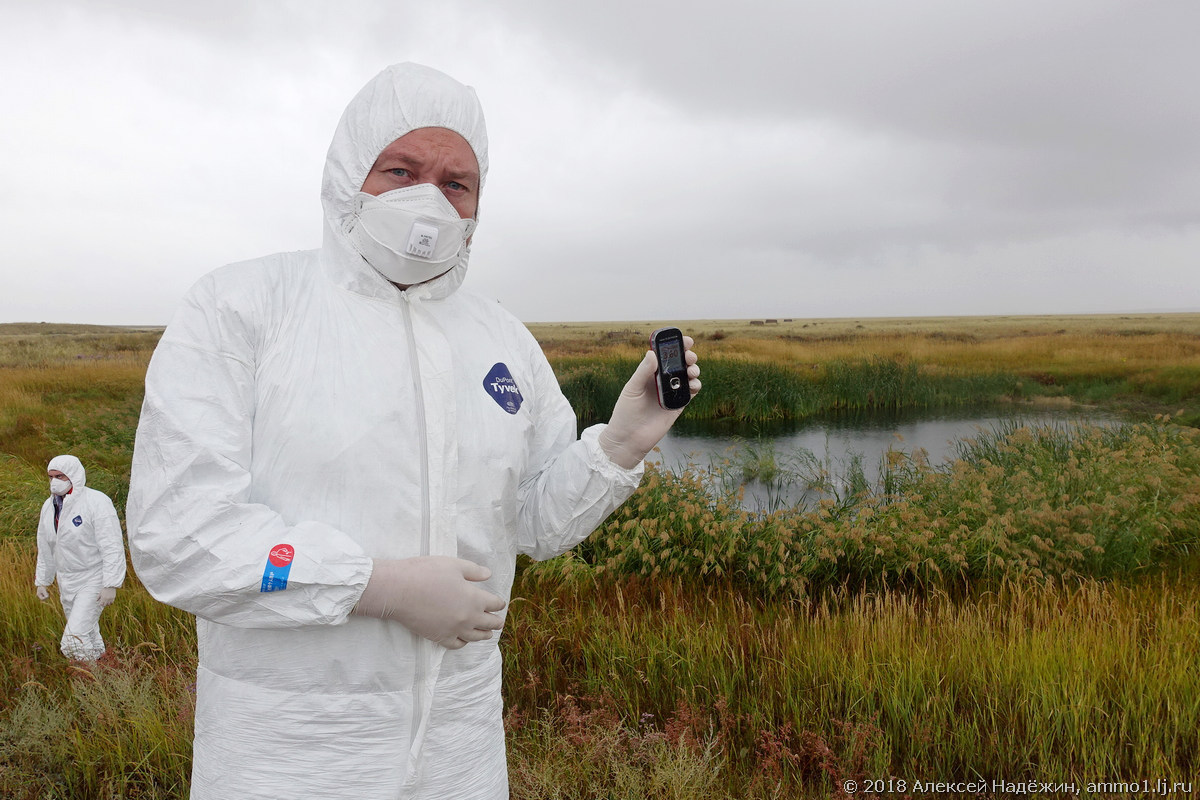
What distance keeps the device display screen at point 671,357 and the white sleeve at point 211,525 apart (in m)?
0.81

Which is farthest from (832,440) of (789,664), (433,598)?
(433,598)

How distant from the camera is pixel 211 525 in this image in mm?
1327

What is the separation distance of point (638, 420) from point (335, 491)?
2.37ft

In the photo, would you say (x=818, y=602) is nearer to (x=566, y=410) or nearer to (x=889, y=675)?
(x=889, y=675)

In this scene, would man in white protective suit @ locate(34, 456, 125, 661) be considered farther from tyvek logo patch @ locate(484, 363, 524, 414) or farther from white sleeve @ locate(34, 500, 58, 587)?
tyvek logo patch @ locate(484, 363, 524, 414)

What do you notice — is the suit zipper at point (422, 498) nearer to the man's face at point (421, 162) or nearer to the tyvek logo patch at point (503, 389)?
the tyvek logo patch at point (503, 389)

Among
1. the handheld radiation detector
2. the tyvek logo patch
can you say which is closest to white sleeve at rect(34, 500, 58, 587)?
the tyvek logo patch

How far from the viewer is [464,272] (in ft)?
5.98

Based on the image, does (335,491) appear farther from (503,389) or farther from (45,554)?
(45,554)

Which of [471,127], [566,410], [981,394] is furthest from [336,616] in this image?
[981,394]

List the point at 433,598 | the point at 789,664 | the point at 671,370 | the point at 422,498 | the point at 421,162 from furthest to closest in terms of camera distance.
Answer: the point at 789,664 < the point at 671,370 < the point at 421,162 < the point at 422,498 < the point at 433,598

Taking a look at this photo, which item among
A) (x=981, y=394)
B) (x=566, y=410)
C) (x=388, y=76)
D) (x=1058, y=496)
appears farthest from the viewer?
(x=981, y=394)

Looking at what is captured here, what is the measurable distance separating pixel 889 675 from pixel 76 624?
16.9 ft

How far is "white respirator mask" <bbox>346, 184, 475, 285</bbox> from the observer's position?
5.40 feet
